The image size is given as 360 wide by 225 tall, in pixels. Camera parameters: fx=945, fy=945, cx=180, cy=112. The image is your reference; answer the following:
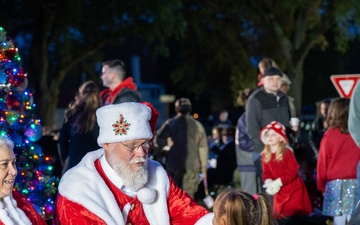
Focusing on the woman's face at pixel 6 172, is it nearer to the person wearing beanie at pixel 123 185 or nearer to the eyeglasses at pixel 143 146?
the person wearing beanie at pixel 123 185

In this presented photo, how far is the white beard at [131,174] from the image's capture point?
20.0 ft

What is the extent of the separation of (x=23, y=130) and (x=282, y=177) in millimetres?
3042

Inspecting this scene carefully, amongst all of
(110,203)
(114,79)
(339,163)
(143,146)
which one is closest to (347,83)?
(339,163)

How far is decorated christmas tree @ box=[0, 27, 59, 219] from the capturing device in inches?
334

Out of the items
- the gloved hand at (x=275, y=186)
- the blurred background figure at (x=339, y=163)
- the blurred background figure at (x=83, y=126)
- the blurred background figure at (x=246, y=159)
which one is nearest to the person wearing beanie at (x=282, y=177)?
the gloved hand at (x=275, y=186)

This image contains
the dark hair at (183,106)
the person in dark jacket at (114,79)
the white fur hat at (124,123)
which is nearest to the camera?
the white fur hat at (124,123)

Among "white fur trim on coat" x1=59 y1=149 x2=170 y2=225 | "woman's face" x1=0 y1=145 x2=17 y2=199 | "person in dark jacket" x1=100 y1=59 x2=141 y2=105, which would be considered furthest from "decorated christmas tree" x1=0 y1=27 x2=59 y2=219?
"woman's face" x1=0 y1=145 x2=17 y2=199

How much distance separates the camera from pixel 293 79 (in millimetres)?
32344

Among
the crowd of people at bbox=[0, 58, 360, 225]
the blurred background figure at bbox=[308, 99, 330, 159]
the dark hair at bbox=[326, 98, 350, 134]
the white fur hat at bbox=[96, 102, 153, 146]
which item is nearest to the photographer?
the crowd of people at bbox=[0, 58, 360, 225]

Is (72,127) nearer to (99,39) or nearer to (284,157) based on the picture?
(284,157)

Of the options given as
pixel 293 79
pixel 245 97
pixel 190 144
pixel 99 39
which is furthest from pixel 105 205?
pixel 293 79

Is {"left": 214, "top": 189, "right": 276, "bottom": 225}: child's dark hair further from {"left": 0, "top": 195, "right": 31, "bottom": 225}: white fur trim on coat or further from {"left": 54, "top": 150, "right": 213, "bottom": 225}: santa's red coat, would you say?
{"left": 0, "top": 195, "right": 31, "bottom": 225}: white fur trim on coat

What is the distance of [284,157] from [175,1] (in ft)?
56.4

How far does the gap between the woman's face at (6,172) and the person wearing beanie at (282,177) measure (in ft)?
16.5
